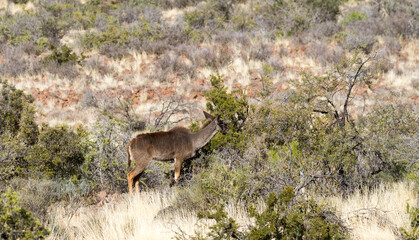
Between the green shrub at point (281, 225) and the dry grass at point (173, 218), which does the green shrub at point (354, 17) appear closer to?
the dry grass at point (173, 218)

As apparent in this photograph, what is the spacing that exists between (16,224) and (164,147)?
3.68 metres

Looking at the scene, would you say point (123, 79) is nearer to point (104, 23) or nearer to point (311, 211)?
point (104, 23)

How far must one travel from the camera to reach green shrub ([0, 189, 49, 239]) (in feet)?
14.7

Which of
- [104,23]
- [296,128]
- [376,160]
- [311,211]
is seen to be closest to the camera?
[311,211]

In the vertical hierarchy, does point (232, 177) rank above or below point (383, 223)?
above

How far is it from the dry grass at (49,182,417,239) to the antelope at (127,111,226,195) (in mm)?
827

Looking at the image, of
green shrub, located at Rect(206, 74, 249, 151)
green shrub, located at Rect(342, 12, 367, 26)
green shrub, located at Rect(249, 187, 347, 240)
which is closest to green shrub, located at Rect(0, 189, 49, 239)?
green shrub, located at Rect(249, 187, 347, 240)

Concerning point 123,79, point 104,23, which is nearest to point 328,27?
point 123,79

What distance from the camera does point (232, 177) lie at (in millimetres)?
6859

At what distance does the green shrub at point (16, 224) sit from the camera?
4469mm

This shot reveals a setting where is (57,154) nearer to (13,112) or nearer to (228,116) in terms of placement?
(13,112)

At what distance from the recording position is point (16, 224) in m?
4.54

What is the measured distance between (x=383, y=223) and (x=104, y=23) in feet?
69.2

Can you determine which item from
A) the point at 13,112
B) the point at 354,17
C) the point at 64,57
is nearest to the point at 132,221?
the point at 13,112
